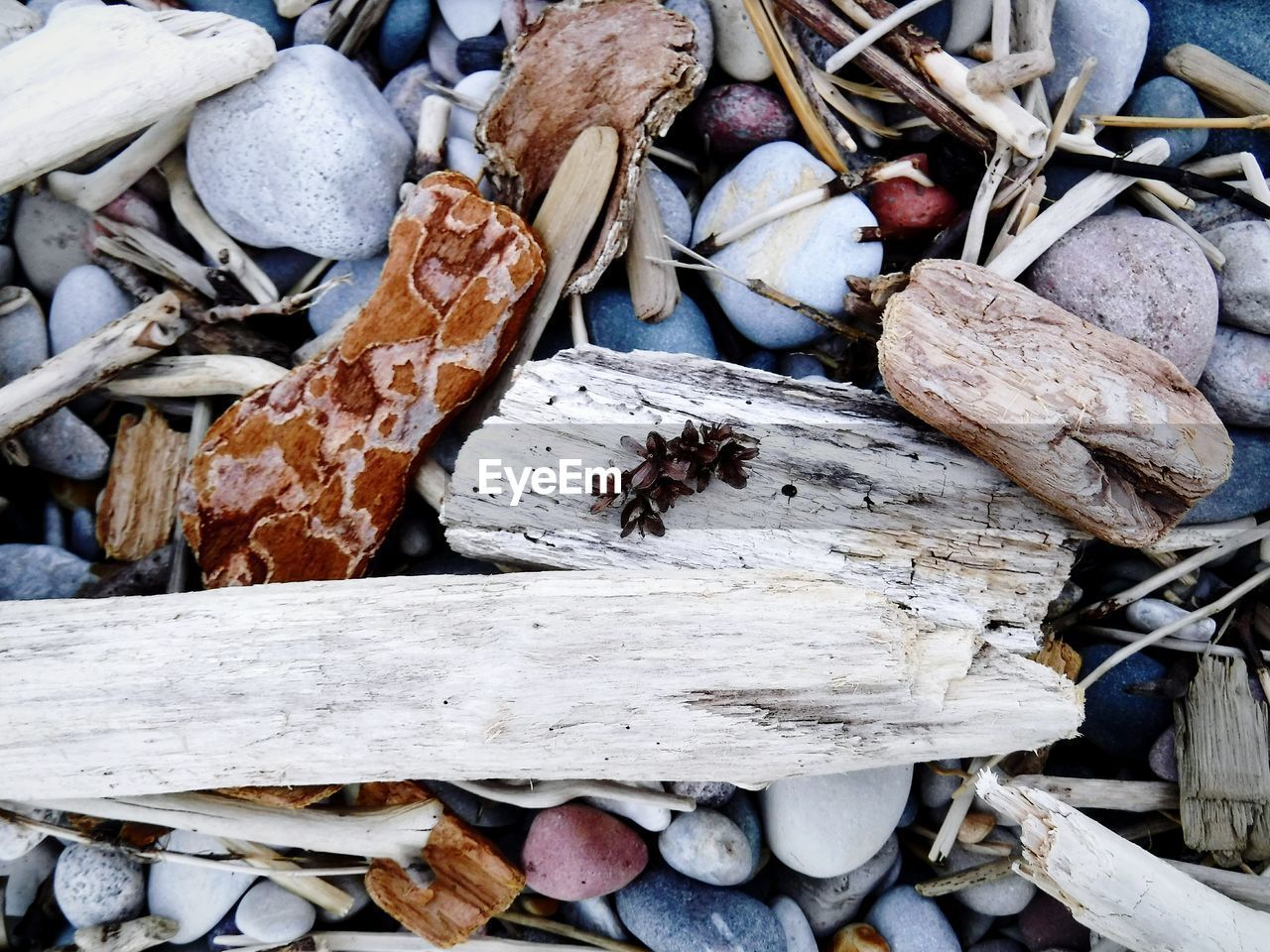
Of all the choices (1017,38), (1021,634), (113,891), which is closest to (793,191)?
(1017,38)

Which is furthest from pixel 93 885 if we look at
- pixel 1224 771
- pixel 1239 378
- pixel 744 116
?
pixel 1239 378

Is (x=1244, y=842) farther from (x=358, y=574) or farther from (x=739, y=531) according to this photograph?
(x=358, y=574)

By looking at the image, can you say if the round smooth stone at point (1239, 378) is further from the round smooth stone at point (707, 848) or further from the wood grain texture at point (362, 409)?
the wood grain texture at point (362, 409)

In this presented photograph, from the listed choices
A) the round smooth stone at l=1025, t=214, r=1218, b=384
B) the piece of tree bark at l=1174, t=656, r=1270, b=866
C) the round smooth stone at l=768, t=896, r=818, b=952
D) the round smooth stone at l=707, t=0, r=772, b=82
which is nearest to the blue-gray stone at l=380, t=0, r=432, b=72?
the round smooth stone at l=707, t=0, r=772, b=82

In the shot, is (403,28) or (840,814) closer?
(840,814)

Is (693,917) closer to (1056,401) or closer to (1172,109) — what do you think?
(1056,401)

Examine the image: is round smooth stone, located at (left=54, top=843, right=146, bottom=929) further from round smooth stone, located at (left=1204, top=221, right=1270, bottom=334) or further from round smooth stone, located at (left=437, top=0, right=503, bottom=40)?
round smooth stone, located at (left=1204, top=221, right=1270, bottom=334)
